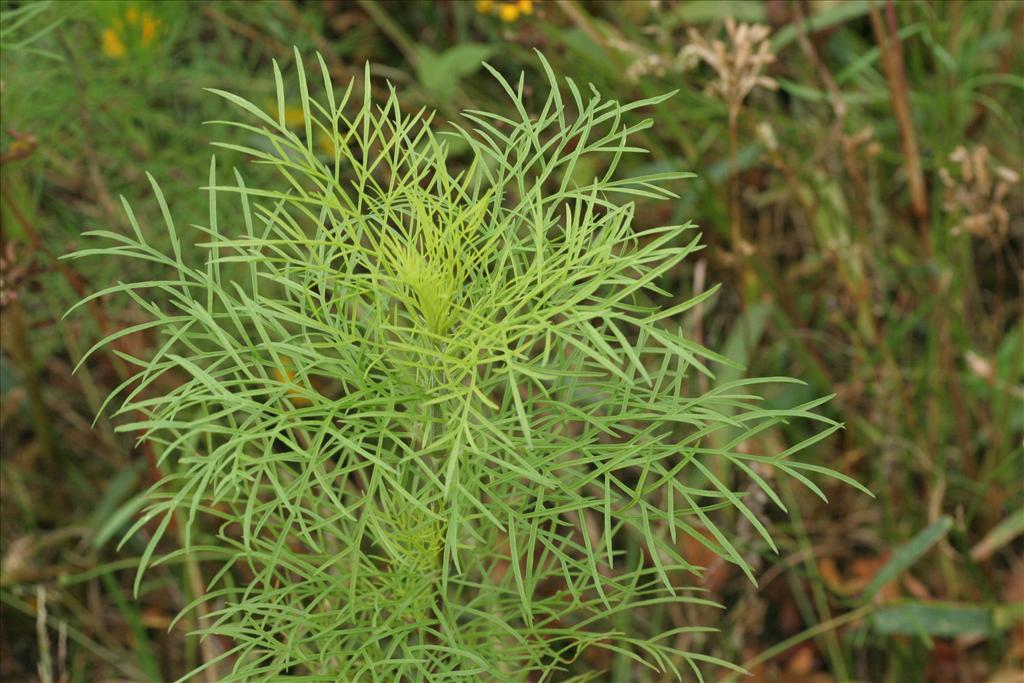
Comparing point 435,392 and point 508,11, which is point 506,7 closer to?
point 508,11

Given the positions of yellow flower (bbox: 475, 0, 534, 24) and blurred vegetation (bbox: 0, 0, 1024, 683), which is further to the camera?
blurred vegetation (bbox: 0, 0, 1024, 683)

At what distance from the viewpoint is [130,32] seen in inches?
61.4

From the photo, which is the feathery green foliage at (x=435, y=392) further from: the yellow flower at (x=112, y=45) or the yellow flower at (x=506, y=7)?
the yellow flower at (x=112, y=45)

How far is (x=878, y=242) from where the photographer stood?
6.35 feet

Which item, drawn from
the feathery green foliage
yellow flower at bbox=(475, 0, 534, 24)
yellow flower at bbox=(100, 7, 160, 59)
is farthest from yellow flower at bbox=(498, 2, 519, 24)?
the feathery green foliage

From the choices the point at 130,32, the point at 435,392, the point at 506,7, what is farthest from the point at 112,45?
the point at 435,392

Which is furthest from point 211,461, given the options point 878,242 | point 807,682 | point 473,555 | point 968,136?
point 968,136

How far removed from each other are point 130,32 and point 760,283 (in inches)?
41.9

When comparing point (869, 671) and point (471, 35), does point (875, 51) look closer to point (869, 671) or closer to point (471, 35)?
point (471, 35)

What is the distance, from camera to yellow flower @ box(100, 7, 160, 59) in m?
1.55

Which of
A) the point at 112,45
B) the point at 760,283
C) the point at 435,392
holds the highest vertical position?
the point at 112,45

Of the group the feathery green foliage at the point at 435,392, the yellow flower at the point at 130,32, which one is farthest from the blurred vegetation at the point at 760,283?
the feathery green foliage at the point at 435,392

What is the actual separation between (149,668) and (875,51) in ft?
4.60

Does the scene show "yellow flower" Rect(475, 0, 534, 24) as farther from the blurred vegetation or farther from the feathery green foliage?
the feathery green foliage
